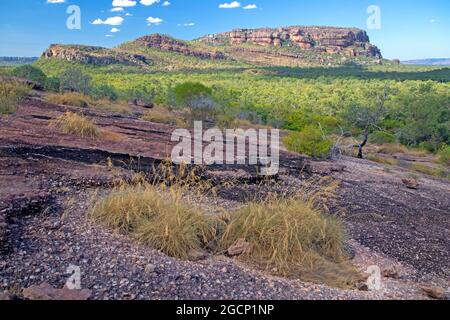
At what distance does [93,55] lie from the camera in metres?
64.0

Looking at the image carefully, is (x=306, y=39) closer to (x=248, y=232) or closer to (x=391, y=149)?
(x=391, y=149)

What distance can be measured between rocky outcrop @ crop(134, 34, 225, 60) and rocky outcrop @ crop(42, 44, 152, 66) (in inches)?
545

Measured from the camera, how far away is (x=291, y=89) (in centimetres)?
4588

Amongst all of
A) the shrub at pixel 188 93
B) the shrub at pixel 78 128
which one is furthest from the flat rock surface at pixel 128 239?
the shrub at pixel 188 93

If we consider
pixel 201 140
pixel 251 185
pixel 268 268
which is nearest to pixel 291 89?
pixel 201 140

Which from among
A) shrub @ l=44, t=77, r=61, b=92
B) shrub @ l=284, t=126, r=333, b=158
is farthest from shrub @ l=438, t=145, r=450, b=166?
shrub @ l=44, t=77, r=61, b=92

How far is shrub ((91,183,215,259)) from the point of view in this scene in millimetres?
4469

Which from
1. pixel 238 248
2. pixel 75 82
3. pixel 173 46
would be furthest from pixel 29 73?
pixel 173 46

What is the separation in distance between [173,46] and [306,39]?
41617 millimetres

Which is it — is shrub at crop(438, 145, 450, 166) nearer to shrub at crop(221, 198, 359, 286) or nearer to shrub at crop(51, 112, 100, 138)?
shrub at crop(51, 112, 100, 138)

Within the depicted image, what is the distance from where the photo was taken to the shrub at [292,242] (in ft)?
14.8

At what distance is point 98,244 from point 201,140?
7627mm

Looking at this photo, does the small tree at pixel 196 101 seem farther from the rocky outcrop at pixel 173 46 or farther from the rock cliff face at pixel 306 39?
the rock cliff face at pixel 306 39
